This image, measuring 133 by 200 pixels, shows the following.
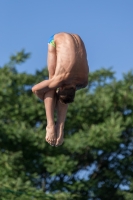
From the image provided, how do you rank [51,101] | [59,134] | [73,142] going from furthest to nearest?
[73,142], [59,134], [51,101]

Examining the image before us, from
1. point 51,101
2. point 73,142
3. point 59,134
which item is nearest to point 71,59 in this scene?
point 51,101

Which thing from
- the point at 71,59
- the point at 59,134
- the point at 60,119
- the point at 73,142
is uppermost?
the point at 73,142

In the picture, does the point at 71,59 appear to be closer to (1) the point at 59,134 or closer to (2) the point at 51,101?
(2) the point at 51,101

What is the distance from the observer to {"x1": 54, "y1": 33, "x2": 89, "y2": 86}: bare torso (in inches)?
211

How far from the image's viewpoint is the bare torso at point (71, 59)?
536 cm

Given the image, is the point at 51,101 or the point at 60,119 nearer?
the point at 51,101

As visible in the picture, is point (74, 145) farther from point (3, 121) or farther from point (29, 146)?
point (3, 121)

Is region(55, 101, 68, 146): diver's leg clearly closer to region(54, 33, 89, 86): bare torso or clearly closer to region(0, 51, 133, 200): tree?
region(54, 33, 89, 86): bare torso

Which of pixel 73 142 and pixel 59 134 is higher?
pixel 73 142

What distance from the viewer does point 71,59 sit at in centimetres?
536

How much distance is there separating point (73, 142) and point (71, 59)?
14.3m

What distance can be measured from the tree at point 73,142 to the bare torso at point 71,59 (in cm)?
1218

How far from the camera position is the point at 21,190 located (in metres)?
17.0

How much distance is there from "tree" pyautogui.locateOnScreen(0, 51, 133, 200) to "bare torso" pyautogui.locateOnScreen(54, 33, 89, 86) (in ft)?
40.0
